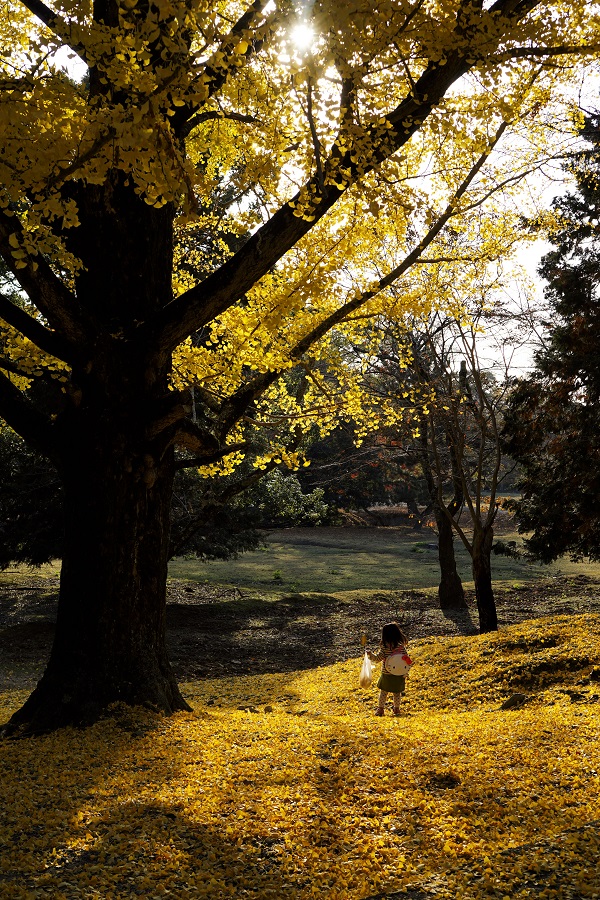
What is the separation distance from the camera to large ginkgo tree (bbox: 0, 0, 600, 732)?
4188 mm

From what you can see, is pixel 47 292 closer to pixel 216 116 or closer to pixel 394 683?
pixel 216 116

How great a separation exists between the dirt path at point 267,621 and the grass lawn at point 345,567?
2.09 m

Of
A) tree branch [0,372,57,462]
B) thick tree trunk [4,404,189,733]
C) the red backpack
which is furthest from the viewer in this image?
the red backpack

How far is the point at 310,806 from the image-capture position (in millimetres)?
3908

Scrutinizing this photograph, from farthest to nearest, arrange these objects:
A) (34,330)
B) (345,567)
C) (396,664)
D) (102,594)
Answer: (345,567)
(396,664)
(102,594)
(34,330)

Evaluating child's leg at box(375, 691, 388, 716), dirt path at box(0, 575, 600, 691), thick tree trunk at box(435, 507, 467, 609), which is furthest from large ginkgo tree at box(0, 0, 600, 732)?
thick tree trunk at box(435, 507, 467, 609)

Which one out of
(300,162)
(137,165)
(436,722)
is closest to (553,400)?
(436,722)

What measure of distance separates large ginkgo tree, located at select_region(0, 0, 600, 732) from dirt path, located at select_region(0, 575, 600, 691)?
4.76 metres

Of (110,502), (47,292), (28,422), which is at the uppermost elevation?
(47,292)

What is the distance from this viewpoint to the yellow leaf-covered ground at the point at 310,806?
305 cm

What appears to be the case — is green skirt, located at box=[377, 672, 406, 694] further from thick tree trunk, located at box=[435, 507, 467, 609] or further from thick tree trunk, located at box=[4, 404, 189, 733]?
thick tree trunk, located at box=[435, 507, 467, 609]

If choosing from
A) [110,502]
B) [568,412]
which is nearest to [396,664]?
[110,502]

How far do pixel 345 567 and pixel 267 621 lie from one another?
29.7 ft

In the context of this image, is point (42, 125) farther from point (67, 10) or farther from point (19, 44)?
point (19, 44)
